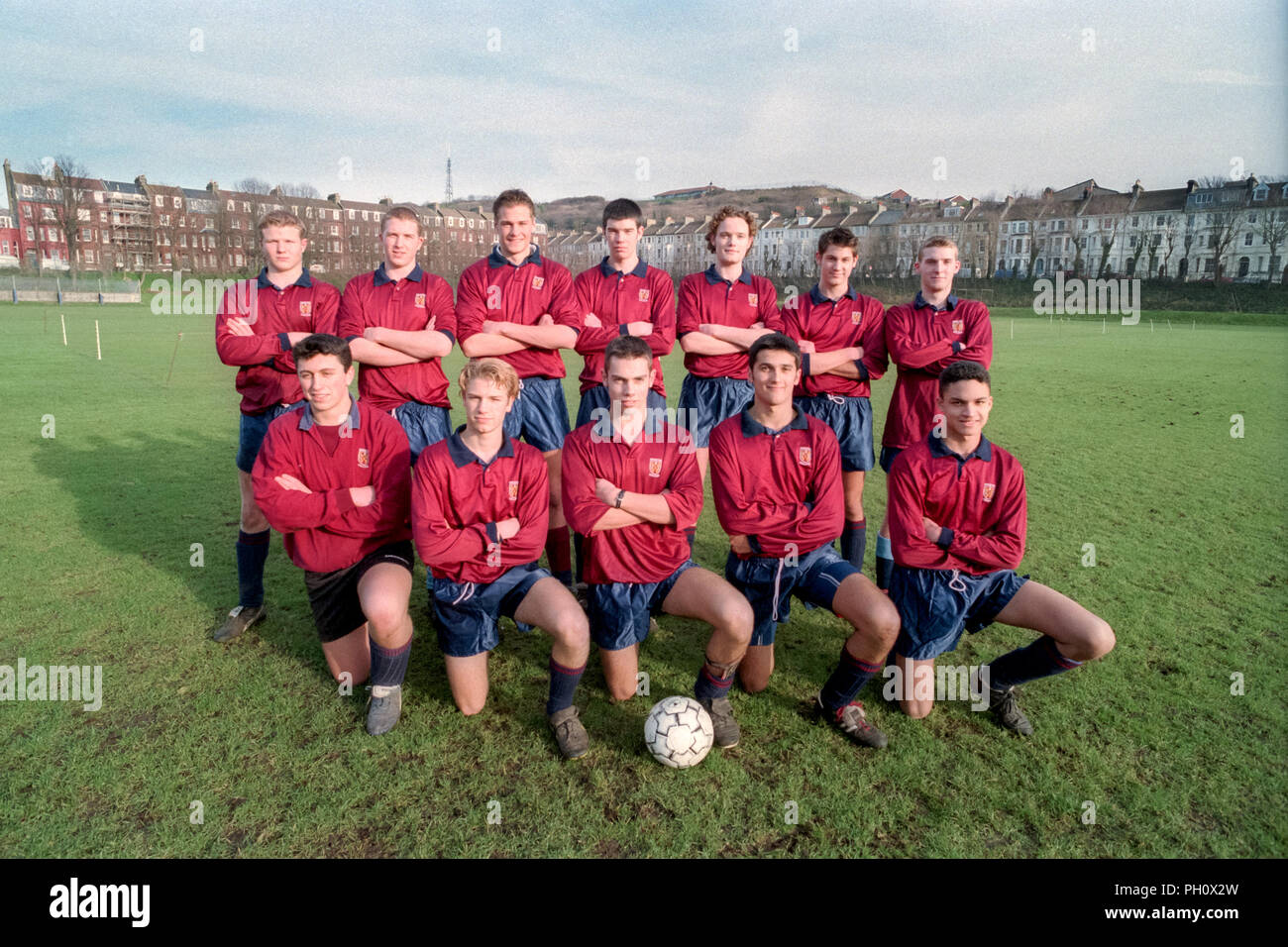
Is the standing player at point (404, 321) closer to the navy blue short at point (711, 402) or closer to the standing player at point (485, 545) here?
the standing player at point (485, 545)

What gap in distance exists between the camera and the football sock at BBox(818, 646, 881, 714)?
3615mm

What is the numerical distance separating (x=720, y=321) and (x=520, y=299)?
4.70 ft

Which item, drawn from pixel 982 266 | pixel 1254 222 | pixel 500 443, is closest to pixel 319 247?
pixel 982 266

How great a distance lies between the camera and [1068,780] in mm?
3334

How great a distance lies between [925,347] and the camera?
4.72 m

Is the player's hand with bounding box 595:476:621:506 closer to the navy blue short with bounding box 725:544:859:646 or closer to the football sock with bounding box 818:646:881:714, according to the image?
the navy blue short with bounding box 725:544:859:646

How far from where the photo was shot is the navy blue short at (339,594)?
158 inches

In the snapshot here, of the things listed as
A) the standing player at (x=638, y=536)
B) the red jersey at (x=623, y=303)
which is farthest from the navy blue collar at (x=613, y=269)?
the standing player at (x=638, y=536)

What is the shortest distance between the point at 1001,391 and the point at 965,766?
46.5ft

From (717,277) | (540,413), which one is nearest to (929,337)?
(717,277)

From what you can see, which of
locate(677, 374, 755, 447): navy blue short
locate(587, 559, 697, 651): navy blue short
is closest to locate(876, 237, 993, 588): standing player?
locate(677, 374, 755, 447): navy blue short

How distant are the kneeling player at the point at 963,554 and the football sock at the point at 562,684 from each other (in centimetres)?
179
